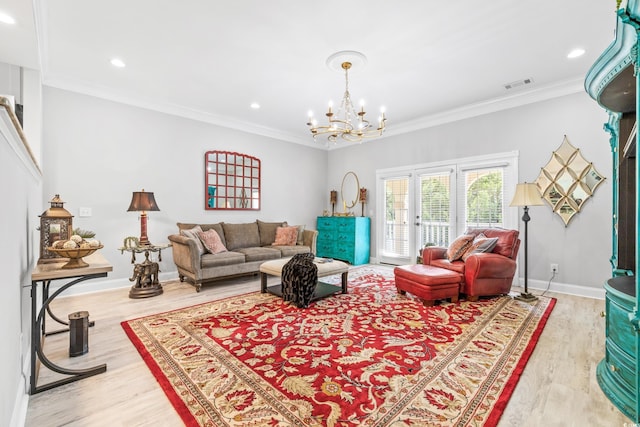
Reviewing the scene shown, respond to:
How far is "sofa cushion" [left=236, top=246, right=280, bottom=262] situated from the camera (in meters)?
4.63

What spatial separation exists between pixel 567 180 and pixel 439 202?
5.93ft

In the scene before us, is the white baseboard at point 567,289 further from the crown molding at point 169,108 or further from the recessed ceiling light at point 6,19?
the recessed ceiling light at point 6,19

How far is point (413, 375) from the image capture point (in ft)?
6.28

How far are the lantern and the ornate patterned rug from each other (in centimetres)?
94

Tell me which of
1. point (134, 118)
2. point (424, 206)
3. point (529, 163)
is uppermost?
point (134, 118)

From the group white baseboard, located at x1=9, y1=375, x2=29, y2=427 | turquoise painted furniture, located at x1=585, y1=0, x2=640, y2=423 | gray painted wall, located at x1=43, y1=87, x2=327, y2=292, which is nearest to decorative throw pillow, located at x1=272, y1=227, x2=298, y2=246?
gray painted wall, located at x1=43, y1=87, x2=327, y2=292

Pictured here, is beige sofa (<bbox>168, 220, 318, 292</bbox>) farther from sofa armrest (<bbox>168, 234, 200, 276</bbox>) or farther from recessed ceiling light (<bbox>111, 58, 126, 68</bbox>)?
recessed ceiling light (<bbox>111, 58, 126, 68</bbox>)

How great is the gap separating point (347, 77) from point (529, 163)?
9.88 ft

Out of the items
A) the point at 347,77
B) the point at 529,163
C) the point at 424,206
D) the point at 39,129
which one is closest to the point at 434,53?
the point at 347,77

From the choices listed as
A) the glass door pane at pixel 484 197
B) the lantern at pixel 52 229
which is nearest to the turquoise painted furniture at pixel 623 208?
the glass door pane at pixel 484 197

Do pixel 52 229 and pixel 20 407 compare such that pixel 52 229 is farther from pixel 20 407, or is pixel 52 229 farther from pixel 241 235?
pixel 241 235

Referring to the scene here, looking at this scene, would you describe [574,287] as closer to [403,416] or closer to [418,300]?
[418,300]

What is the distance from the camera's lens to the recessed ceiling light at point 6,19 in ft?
7.56

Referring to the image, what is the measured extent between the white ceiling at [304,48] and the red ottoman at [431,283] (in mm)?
2543
